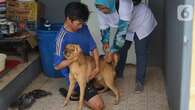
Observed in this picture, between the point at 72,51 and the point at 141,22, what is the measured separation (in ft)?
2.51

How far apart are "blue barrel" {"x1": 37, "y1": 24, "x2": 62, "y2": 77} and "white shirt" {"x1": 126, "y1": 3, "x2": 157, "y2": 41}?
920 mm

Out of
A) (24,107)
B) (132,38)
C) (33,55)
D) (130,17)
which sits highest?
(130,17)

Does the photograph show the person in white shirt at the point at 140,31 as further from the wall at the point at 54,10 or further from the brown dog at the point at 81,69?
the wall at the point at 54,10

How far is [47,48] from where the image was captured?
4117 mm

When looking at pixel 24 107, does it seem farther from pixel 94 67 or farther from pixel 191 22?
pixel 191 22

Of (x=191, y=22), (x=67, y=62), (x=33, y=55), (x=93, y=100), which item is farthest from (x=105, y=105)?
(x=191, y=22)

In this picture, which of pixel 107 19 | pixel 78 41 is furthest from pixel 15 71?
pixel 107 19

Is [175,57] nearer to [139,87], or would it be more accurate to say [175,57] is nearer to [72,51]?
[72,51]

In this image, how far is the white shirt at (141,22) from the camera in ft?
11.6

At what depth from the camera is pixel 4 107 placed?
3.29 meters

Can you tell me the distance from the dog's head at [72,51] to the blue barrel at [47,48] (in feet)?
2.83

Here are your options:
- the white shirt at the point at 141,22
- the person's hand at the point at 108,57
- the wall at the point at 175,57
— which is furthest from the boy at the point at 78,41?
the wall at the point at 175,57

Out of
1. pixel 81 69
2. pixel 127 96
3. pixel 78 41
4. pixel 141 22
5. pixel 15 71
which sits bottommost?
pixel 127 96

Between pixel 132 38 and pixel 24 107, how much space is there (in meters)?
1.20
